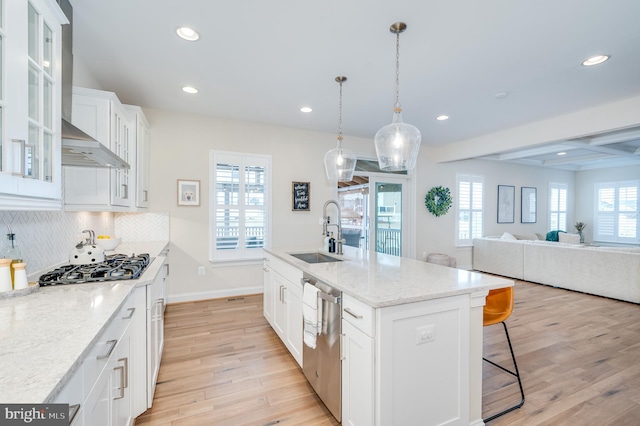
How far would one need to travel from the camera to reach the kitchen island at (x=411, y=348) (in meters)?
1.45

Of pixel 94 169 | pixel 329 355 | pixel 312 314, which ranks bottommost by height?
pixel 329 355

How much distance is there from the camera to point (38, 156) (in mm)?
1243

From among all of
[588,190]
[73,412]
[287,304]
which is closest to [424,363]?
[287,304]

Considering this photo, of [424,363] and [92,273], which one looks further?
[92,273]

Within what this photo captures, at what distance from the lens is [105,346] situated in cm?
116

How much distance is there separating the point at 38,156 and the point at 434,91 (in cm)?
351

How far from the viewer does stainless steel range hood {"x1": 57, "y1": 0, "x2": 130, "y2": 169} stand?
1.54 meters

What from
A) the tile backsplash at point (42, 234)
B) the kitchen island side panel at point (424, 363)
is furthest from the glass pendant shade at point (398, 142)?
the tile backsplash at point (42, 234)

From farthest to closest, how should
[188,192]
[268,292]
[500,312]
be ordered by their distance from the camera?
[188,192] → [268,292] → [500,312]

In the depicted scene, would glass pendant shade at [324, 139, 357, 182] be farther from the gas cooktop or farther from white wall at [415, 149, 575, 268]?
white wall at [415, 149, 575, 268]

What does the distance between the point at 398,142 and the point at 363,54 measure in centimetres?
98

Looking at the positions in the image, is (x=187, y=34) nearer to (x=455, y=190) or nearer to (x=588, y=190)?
(x=455, y=190)

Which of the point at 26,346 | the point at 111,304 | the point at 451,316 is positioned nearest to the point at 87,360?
the point at 26,346

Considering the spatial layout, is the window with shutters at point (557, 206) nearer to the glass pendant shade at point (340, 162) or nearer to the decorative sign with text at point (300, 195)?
the decorative sign with text at point (300, 195)
